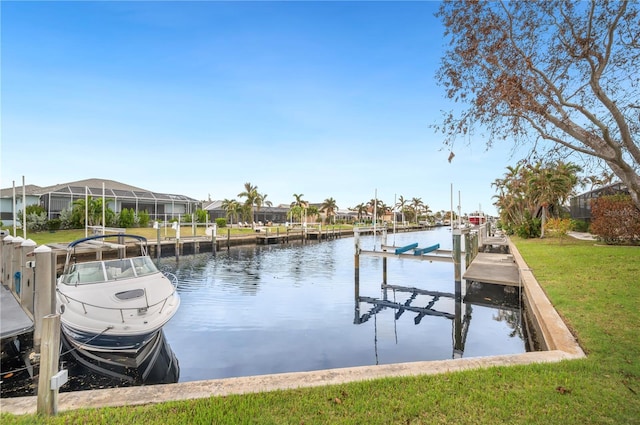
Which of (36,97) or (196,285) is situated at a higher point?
(36,97)

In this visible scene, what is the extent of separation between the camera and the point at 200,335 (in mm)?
10188

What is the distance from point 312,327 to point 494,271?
31.5ft

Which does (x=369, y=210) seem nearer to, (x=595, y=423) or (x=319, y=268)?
(x=319, y=268)

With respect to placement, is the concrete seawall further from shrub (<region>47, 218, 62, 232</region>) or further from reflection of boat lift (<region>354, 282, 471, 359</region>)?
shrub (<region>47, 218, 62, 232</region>)

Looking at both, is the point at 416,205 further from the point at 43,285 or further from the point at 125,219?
the point at 43,285

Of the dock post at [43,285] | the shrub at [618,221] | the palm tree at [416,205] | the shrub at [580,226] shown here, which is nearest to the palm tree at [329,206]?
the palm tree at [416,205]

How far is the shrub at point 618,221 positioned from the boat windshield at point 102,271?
26.0 m

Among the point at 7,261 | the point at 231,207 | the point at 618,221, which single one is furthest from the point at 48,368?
the point at 231,207

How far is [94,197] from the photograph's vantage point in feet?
131

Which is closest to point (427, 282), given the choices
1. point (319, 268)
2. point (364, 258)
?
point (319, 268)

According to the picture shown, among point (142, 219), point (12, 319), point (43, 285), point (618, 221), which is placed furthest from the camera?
point (142, 219)

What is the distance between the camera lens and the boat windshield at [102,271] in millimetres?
8336

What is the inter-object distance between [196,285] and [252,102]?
1381 cm

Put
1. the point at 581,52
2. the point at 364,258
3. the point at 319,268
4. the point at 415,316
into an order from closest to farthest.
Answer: the point at 581,52
the point at 415,316
the point at 319,268
the point at 364,258
